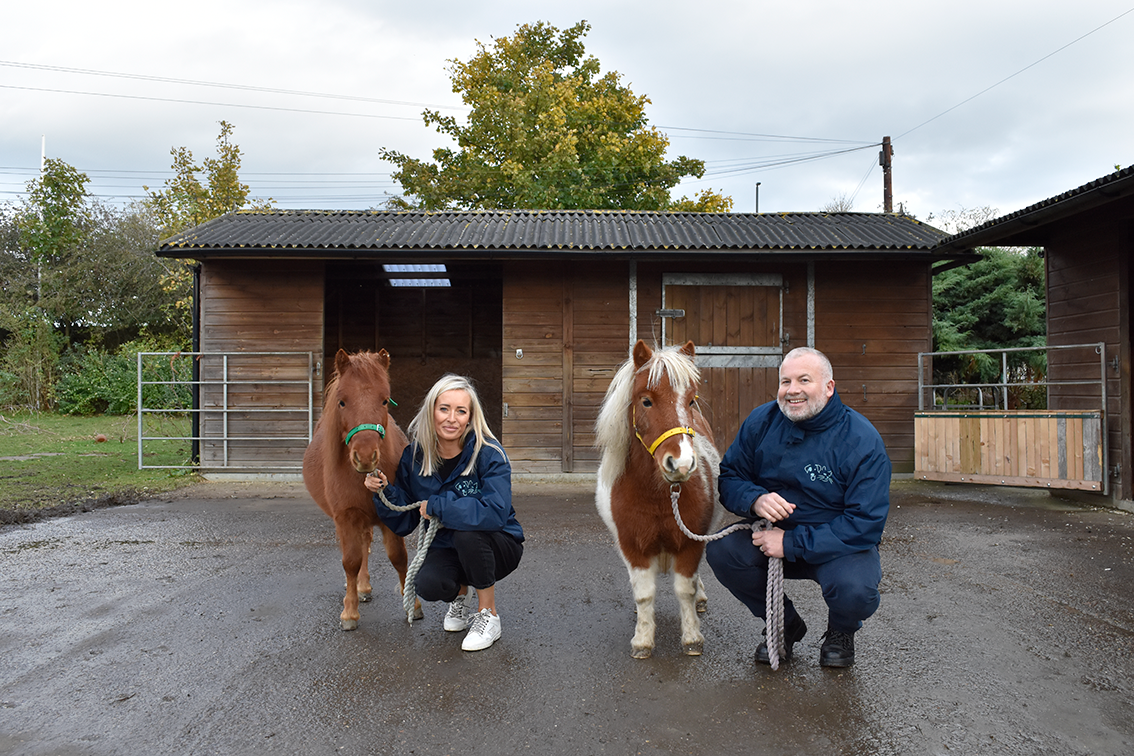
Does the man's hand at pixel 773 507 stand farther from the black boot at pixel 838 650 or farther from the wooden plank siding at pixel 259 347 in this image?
the wooden plank siding at pixel 259 347

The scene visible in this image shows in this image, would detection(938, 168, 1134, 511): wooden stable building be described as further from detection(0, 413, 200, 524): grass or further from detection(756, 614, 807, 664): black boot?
detection(0, 413, 200, 524): grass

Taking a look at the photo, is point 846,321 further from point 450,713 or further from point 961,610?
point 450,713

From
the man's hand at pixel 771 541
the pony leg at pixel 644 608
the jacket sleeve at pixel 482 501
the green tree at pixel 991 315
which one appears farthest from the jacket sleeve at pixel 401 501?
the green tree at pixel 991 315

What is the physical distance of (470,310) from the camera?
1428 cm

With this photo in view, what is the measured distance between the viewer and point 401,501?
352 centimetres

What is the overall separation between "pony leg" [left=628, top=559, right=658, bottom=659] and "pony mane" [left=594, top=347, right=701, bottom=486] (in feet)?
1.52

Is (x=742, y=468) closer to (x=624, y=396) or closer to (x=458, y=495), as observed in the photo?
(x=624, y=396)

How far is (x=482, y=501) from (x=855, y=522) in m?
1.70

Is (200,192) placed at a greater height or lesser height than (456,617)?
greater

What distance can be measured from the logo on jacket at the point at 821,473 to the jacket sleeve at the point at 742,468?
0.74ft

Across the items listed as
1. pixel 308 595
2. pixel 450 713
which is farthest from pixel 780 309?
pixel 450 713

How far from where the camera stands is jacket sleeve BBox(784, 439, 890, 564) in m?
2.83

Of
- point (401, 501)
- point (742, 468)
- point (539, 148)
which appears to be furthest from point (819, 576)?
point (539, 148)

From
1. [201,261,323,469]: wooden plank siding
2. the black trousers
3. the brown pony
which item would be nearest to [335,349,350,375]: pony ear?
the brown pony
